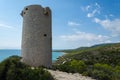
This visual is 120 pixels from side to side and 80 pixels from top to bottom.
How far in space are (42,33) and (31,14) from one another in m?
1.46

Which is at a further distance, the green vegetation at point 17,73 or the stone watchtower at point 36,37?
the stone watchtower at point 36,37

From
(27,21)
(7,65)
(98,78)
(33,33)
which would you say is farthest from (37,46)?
(98,78)

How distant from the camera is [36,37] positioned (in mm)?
13742

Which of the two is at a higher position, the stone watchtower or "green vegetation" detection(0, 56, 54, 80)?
the stone watchtower

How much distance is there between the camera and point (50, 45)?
14.4 meters

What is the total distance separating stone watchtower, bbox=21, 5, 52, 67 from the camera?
13.7m

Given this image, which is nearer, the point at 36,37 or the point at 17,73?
the point at 17,73

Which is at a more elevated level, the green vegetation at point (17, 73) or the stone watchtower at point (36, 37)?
the stone watchtower at point (36, 37)

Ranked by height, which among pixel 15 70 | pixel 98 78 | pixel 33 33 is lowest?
pixel 98 78

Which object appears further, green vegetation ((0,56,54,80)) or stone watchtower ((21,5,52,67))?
stone watchtower ((21,5,52,67))

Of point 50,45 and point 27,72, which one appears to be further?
point 50,45

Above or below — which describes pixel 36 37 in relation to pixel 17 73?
above

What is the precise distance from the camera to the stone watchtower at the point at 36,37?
13688 millimetres

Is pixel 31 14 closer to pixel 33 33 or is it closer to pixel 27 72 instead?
pixel 33 33
